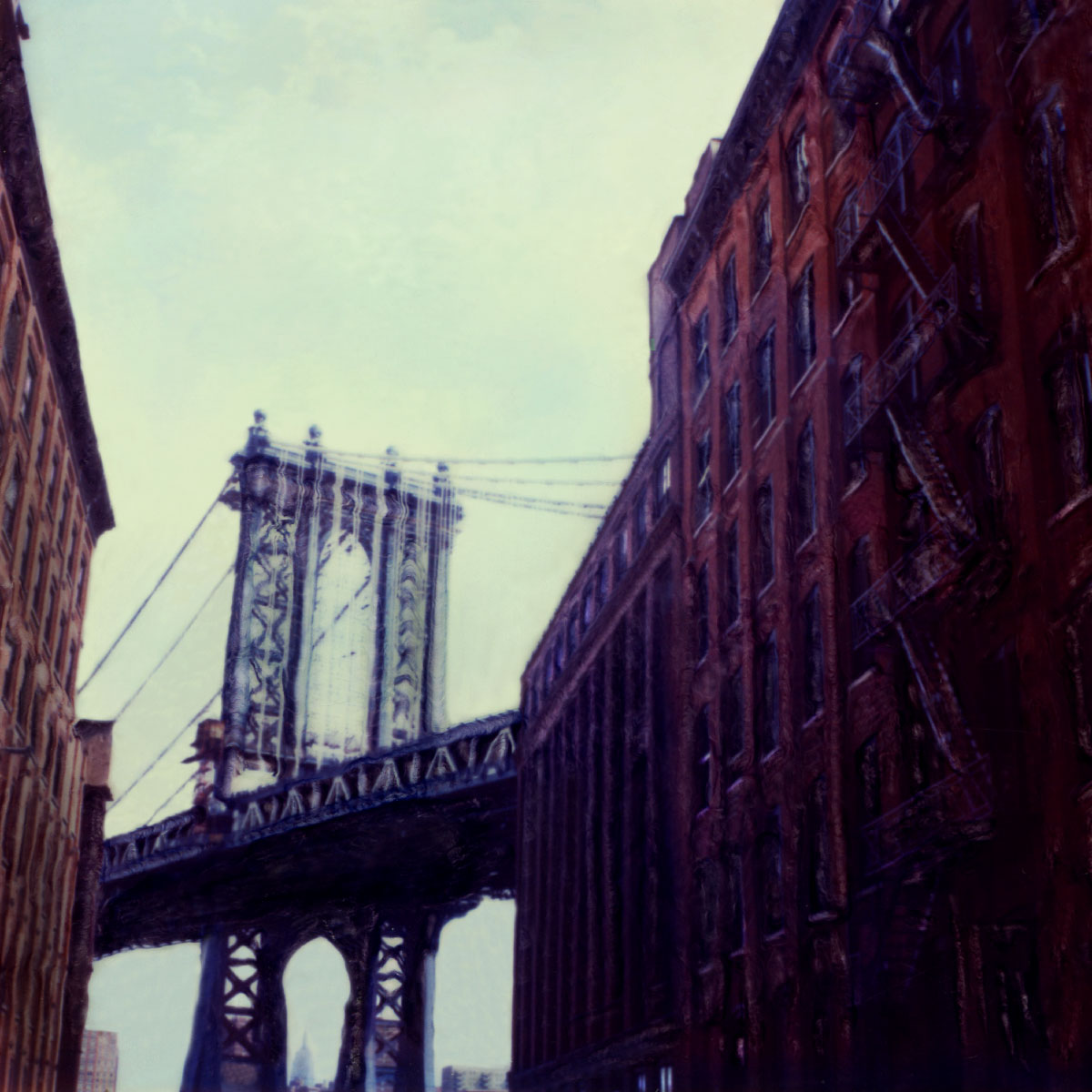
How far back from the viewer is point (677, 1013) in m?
37.3

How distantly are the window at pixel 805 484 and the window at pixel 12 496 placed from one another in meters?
21.0

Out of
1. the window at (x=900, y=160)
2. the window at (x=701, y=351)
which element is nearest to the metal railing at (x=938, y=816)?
the window at (x=900, y=160)

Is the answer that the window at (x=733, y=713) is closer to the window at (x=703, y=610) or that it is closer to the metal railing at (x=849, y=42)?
the window at (x=703, y=610)

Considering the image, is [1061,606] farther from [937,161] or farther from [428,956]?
[428,956]

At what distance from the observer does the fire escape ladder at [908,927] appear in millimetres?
23906

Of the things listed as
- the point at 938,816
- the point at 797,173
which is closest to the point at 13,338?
the point at 797,173

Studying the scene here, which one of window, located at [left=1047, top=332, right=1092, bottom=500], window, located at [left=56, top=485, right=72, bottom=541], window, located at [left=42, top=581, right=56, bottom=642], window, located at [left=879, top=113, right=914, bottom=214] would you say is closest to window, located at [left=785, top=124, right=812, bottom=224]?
window, located at [left=879, top=113, right=914, bottom=214]

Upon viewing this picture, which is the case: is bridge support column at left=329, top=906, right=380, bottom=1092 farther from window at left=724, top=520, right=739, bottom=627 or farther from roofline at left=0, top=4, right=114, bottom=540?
window at left=724, top=520, right=739, bottom=627

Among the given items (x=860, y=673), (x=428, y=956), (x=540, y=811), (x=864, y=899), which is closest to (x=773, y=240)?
Result: (x=860, y=673)

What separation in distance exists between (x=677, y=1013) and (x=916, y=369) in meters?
17.5

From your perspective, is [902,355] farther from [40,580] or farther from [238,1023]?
[238,1023]

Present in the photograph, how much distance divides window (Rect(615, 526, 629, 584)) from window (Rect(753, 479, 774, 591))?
14379 mm

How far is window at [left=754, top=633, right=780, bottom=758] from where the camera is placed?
108ft

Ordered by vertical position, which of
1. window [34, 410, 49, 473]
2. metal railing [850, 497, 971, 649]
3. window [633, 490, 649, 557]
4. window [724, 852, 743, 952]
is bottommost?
window [724, 852, 743, 952]
